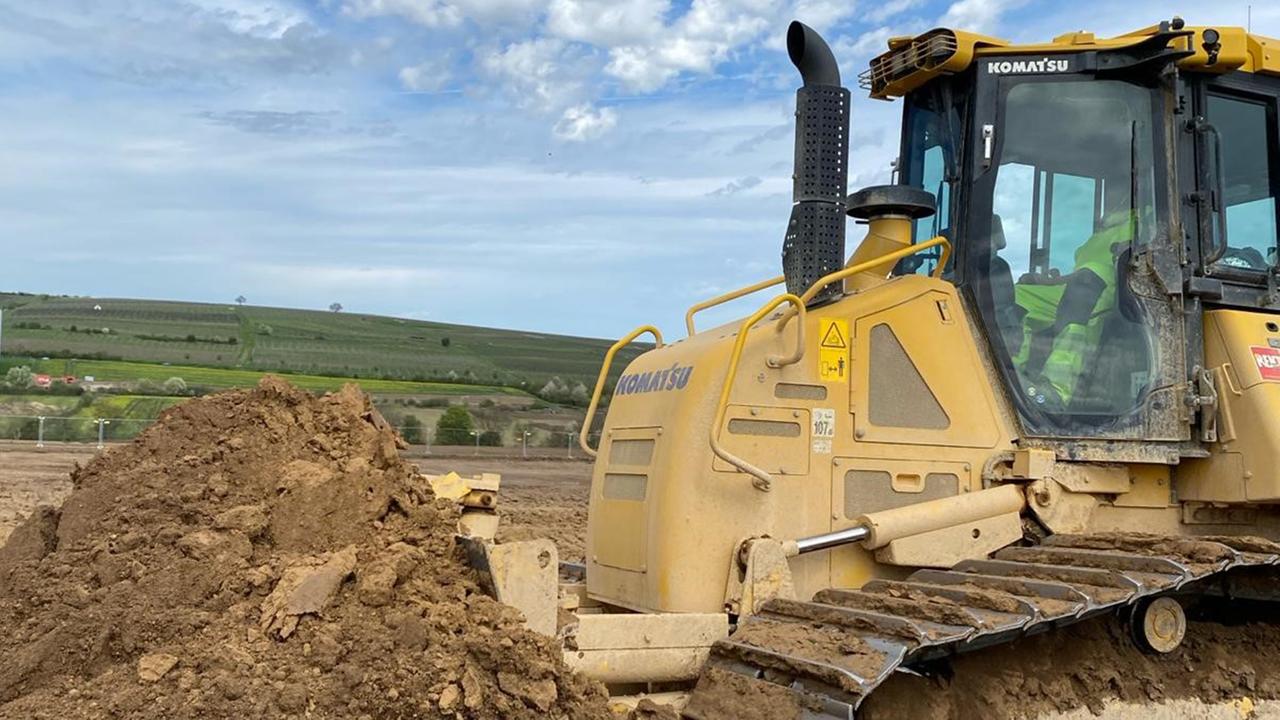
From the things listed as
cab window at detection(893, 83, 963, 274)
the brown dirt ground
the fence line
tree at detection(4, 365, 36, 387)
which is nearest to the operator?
cab window at detection(893, 83, 963, 274)

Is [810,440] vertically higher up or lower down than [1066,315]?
lower down

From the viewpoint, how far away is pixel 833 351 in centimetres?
550

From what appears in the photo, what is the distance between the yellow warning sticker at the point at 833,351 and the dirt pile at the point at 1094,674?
1306mm

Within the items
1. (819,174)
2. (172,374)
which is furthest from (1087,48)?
(172,374)

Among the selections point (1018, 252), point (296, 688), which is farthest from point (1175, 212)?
point (296, 688)

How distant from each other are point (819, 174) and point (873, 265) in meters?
0.48

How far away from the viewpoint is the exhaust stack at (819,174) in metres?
5.64

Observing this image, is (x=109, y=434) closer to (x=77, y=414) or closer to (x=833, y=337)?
(x=77, y=414)

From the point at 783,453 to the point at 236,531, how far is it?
2.28 m

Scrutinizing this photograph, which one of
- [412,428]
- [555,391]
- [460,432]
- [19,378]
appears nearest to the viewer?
[412,428]

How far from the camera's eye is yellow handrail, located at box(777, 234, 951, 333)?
5.41m

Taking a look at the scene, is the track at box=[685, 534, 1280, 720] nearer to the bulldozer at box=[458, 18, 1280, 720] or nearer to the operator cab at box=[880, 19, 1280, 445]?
the bulldozer at box=[458, 18, 1280, 720]

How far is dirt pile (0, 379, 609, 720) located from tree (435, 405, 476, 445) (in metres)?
24.2

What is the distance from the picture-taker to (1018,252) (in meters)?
5.77
